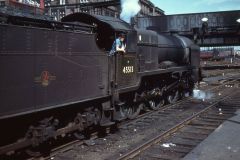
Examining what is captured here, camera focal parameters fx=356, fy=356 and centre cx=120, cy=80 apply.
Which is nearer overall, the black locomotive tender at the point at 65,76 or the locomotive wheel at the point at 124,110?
the black locomotive tender at the point at 65,76

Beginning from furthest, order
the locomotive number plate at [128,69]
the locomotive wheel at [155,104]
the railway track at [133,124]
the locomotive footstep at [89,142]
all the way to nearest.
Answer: the locomotive wheel at [155,104], the locomotive number plate at [128,69], the locomotive footstep at [89,142], the railway track at [133,124]

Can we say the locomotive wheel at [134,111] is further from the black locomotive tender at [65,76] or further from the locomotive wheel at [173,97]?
the locomotive wheel at [173,97]

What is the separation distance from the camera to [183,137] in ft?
32.4

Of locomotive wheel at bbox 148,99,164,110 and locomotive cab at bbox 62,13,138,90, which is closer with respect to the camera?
locomotive cab at bbox 62,13,138,90

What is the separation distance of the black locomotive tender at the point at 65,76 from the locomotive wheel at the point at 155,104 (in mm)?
797

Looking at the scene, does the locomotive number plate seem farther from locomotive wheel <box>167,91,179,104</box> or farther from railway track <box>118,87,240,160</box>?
locomotive wheel <box>167,91,179,104</box>

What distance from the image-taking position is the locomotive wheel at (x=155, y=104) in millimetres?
14406

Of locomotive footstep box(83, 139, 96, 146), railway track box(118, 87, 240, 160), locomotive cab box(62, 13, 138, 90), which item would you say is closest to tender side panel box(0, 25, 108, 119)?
locomotive cab box(62, 13, 138, 90)

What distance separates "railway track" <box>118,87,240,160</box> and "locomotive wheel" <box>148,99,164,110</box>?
2.02 m

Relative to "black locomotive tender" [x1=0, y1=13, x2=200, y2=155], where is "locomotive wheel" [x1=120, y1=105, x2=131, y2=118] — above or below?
below

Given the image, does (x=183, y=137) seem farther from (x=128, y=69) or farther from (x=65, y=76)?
(x=65, y=76)

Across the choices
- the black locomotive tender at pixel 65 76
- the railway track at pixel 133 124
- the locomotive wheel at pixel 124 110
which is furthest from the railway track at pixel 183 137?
the locomotive wheel at pixel 124 110

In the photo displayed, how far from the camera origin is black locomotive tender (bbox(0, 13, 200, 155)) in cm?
641

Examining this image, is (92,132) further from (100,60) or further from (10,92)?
(10,92)
